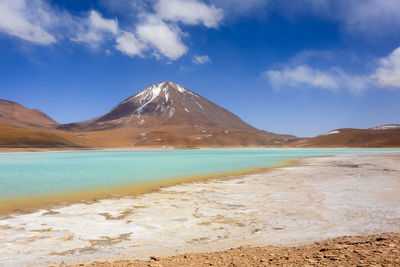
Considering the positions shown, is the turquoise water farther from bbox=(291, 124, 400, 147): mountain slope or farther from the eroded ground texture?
bbox=(291, 124, 400, 147): mountain slope

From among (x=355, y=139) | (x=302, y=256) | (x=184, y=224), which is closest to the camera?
(x=302, y=256)

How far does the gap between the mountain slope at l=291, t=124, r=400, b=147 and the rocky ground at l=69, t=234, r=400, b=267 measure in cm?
12157

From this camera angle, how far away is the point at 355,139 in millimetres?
122188

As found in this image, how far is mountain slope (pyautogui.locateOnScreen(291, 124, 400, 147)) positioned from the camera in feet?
367

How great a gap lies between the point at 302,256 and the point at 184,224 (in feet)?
10.8

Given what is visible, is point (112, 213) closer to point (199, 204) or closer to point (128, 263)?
point (199, 204)

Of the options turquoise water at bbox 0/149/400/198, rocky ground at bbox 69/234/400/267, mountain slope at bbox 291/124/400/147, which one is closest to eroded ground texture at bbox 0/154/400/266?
rocky ground at bbox 69/234/400/267

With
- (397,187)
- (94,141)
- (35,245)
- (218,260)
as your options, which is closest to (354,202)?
(397,187)

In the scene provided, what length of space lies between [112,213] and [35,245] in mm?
2596

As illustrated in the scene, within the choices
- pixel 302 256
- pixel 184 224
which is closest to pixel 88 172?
pixel 184 224

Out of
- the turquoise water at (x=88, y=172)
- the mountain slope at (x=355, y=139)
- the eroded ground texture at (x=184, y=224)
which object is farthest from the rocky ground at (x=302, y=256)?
the mountain slope at (x=355, y=139)

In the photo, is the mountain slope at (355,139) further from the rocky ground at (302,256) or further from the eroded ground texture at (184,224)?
the rocky ground at (302,256)

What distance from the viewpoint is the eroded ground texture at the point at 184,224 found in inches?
214

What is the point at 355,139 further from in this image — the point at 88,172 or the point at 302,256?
the point at 302,256
